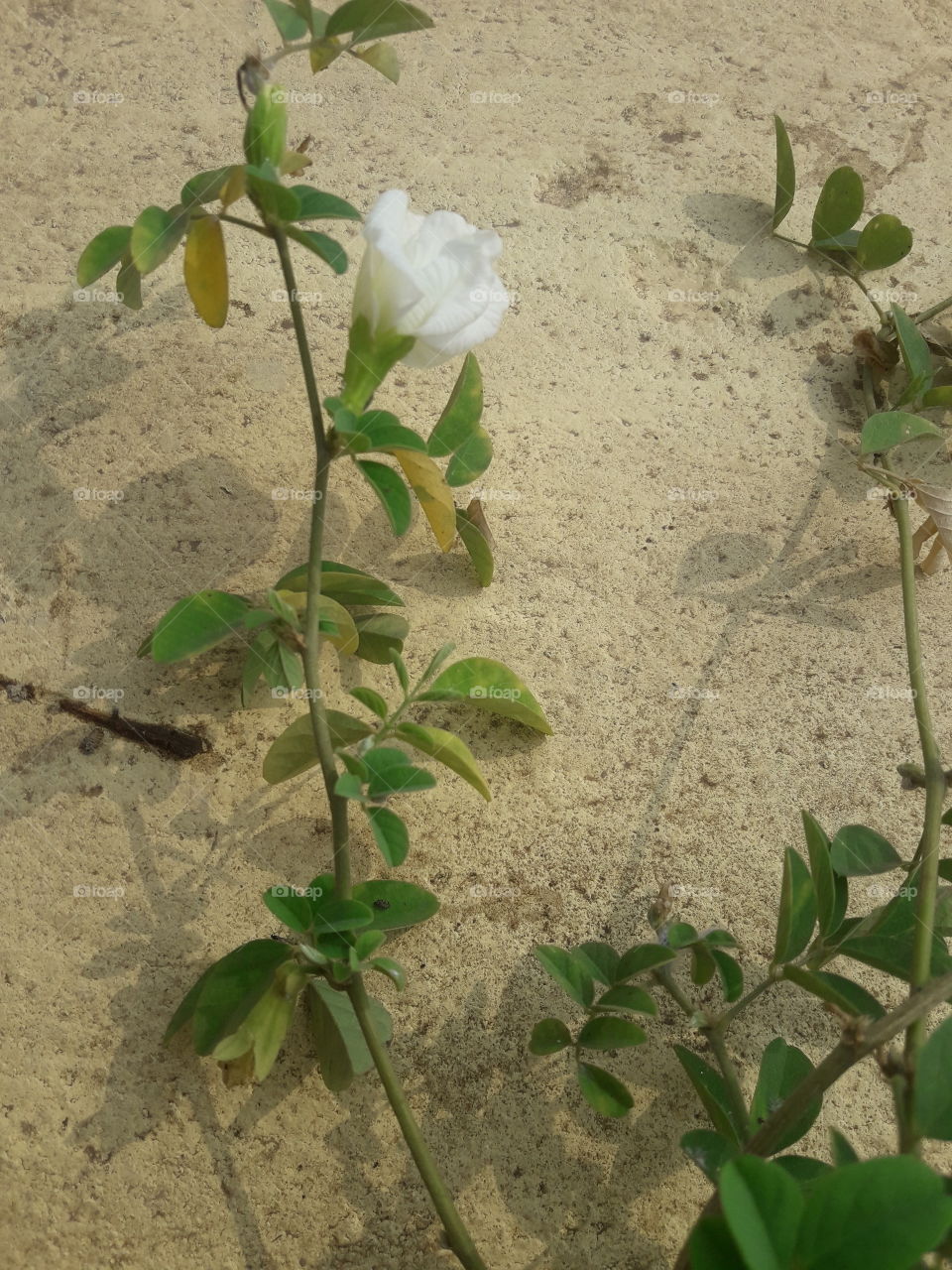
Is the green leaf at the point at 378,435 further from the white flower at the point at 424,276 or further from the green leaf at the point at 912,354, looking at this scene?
the green leaf at the point at 912,354

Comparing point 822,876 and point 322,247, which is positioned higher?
point 322,247

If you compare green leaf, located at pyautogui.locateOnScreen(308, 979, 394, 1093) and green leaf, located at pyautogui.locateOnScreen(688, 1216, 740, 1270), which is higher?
green leaf, located at pyautogui.locateOnScreen(688, 1216, 740, 1270)

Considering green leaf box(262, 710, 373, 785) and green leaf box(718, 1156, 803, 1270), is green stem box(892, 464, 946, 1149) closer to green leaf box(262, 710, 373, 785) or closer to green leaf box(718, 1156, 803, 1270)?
green leaf box(718, 1156, 803, 1270)

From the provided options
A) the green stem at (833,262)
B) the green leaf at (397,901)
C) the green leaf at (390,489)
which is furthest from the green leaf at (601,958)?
the green stem at (833,262)

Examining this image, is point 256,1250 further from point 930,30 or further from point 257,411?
point 930,30

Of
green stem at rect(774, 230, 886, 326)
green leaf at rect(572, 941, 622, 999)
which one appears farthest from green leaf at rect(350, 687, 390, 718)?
green stem at rect(774, 230, 886, 326)

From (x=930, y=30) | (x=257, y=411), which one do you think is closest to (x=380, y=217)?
(x=257, y=411)

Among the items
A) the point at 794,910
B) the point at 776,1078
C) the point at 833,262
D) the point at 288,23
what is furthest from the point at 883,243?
the point at 776,1078

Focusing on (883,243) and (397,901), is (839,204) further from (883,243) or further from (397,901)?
(397,901)
